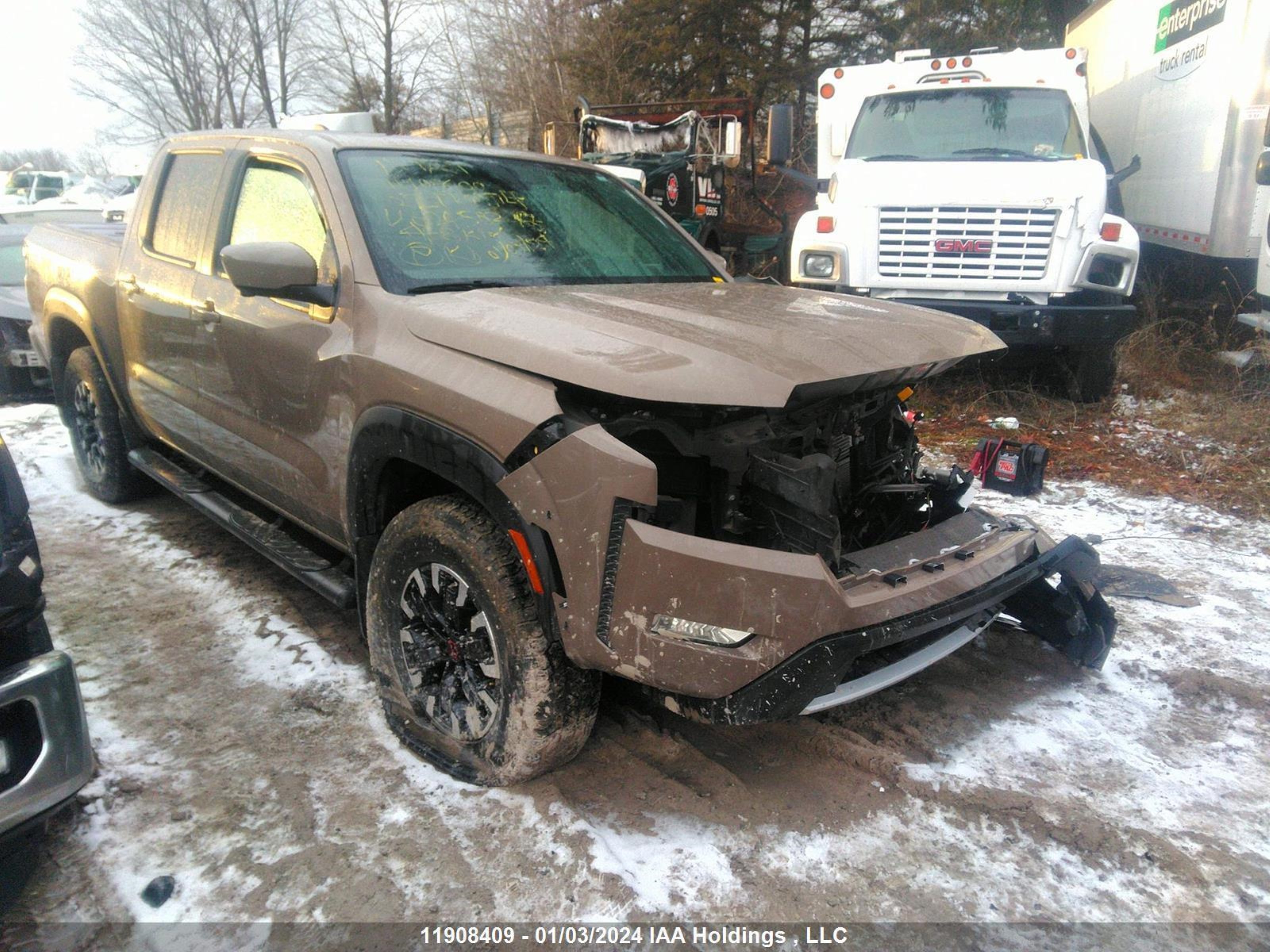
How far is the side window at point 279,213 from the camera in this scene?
3.00 m

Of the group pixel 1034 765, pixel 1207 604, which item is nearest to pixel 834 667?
pixel 1034 765

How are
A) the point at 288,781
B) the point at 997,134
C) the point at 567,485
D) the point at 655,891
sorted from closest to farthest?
the point at 567,485, the point at 655,891, the point at 288,781, the point at 997,134

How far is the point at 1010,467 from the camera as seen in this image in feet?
16.2

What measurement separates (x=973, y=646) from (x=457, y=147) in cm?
293

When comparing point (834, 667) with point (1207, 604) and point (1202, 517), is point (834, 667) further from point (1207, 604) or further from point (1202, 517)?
point (1202, 517)

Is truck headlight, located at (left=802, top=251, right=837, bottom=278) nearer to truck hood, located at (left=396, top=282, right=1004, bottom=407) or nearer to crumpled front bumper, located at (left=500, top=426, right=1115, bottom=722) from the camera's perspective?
truck hood, located at (left=396, top=282, right=1004, bottom=407)

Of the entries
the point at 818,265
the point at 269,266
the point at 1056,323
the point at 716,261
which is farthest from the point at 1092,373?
the point at 269,266

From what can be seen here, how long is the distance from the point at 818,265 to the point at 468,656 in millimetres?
5086

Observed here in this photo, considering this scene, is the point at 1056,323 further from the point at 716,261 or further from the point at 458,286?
the point at 458,286

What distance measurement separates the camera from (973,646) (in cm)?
354

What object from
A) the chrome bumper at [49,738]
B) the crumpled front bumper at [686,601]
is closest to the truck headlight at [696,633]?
the crumpled front bumper at [686,601]

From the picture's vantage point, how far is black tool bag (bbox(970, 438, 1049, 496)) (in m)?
4.85

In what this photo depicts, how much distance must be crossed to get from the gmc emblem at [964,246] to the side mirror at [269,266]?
5149 millimetres

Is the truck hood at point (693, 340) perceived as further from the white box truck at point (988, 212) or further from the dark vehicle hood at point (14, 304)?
the dark vehicle hood at point (14, 304)
